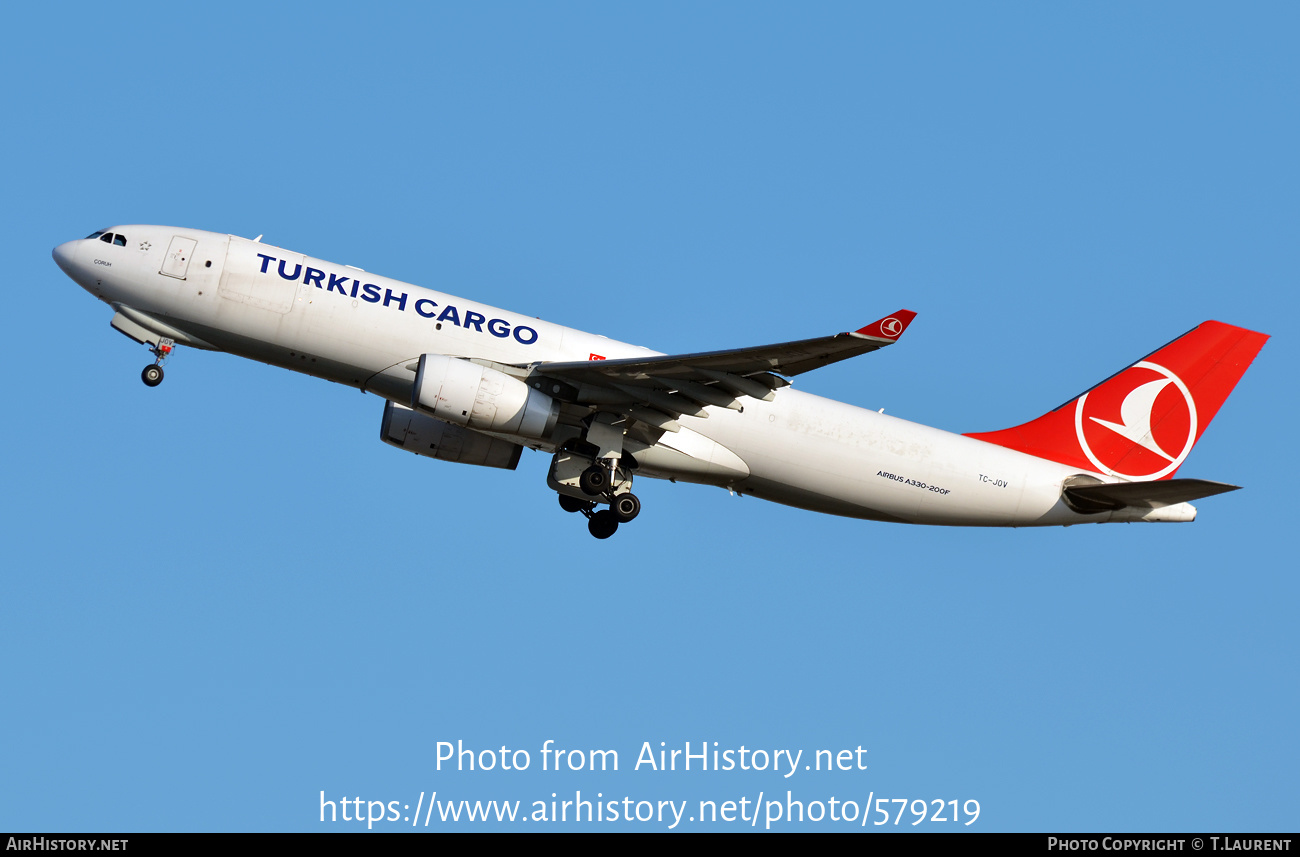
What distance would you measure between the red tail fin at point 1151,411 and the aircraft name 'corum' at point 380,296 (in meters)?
13.5

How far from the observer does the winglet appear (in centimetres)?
2714

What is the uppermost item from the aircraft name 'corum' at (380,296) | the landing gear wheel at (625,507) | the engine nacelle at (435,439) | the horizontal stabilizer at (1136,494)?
the aircraft name 'corum' at (380,296)

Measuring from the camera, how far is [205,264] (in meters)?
31.8

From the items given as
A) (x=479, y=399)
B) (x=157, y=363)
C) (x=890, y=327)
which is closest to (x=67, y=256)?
(x=157, y=363)

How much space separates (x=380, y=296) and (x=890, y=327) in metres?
11.6

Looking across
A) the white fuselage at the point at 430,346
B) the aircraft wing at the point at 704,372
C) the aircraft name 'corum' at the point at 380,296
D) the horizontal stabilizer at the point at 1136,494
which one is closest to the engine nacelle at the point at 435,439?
the white fuselage at the point at 430,346

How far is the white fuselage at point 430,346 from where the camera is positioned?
3161cm

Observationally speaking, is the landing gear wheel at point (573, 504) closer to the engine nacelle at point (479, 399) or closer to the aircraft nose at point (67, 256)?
the engine nacelle at point (479, 399)

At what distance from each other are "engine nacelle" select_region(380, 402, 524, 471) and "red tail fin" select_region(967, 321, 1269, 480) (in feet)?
42.9

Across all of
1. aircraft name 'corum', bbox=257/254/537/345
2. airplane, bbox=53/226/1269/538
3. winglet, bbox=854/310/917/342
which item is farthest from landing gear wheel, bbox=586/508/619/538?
winglet, bbox=854/310/917/342

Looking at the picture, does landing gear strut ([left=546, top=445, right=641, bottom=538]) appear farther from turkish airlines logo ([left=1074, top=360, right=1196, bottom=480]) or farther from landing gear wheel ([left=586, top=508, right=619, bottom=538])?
turkish airlines logo ([left=1074, top=360, right=1196, bottom=480])

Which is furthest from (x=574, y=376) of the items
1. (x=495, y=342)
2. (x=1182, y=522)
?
(x=1182, y=522)

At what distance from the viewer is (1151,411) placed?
3716 centimetres

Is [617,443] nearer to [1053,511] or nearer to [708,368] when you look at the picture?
[708,368]
